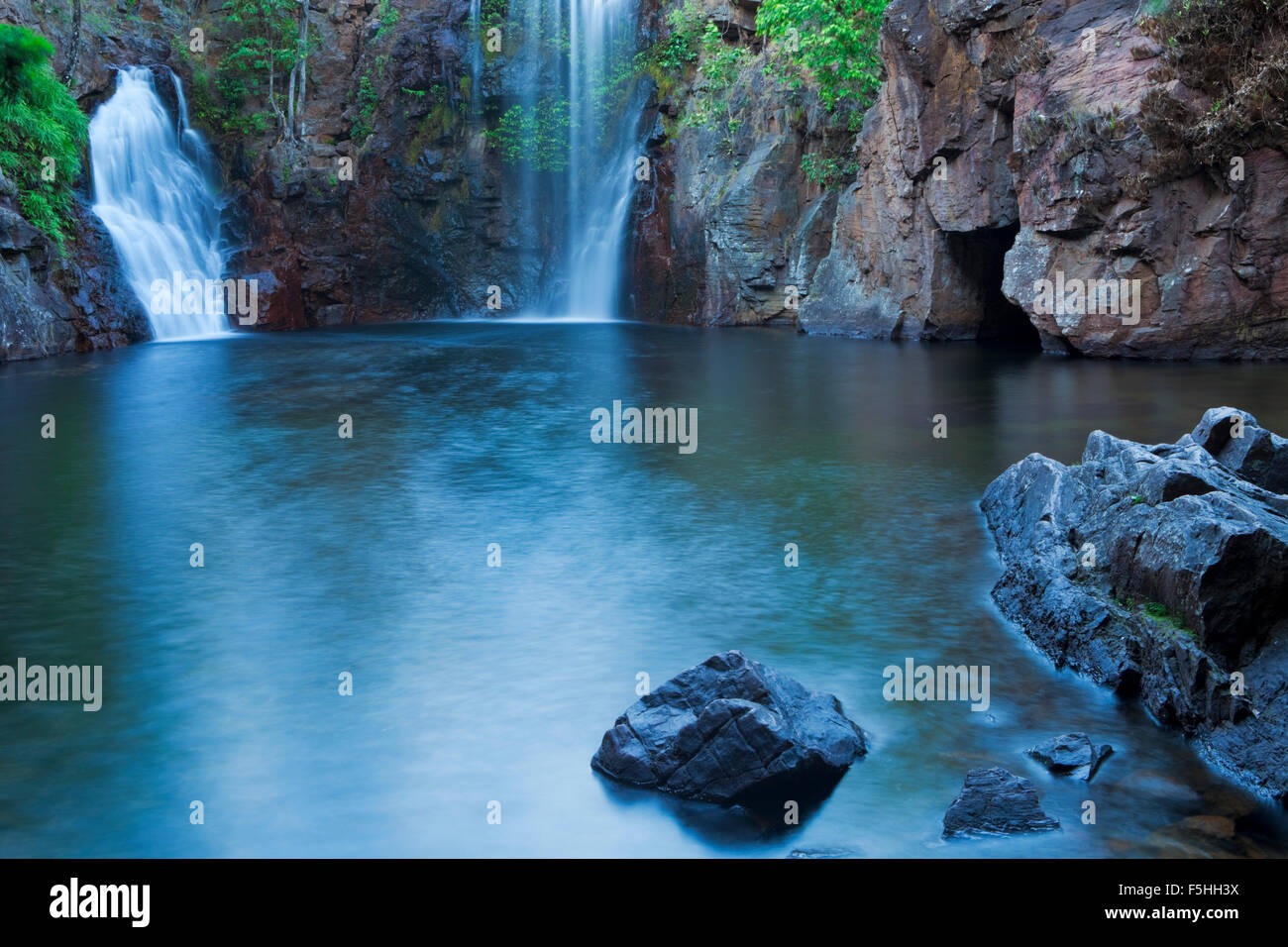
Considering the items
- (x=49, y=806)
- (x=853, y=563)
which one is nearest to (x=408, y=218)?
(x=853, y=563)

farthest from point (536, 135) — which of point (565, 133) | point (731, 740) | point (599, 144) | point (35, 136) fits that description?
point (731, 740)

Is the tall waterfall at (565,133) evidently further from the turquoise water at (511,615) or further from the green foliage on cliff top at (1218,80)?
the turquoise water at (511,615)

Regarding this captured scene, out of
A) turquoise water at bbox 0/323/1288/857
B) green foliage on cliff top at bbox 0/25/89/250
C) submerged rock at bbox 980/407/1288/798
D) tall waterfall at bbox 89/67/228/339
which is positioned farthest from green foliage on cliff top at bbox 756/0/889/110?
submerged rock at bbox 980/407/1288/798

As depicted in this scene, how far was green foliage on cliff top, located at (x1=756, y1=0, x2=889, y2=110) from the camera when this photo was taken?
25.1 meters

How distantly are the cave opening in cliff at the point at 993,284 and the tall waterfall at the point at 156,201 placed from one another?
63.4ft

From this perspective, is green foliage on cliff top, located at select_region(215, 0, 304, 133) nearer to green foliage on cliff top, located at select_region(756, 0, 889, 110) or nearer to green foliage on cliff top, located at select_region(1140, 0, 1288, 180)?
green foliage on cliff top, located at select_region(756, 0, 889, 110)

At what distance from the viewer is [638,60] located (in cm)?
3359

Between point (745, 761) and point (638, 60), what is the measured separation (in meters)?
31.6

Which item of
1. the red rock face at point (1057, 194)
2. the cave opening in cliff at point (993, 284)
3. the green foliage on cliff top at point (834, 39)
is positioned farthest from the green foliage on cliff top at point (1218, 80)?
the green foliage on cliff top at point (834, 39)

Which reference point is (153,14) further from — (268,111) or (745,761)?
(745,761)

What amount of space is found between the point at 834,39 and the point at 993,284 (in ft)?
21.8

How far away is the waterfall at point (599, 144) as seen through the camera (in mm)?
33875

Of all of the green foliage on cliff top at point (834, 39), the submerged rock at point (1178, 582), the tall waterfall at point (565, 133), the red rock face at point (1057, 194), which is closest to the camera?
the submerged rock at point (1178, 582)
